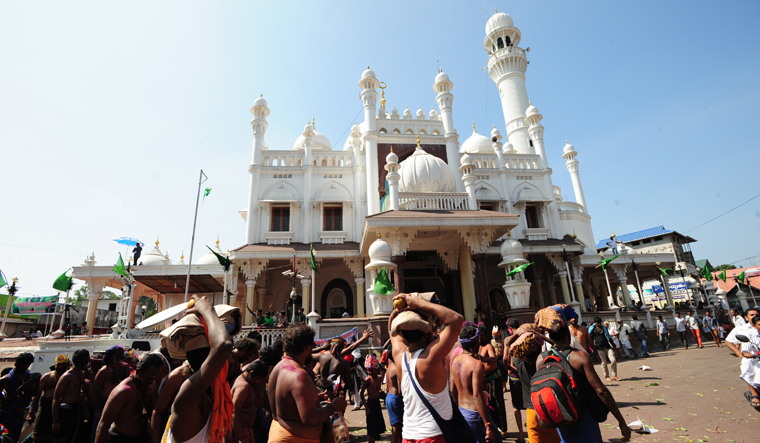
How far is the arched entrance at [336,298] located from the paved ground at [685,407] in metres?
11.6

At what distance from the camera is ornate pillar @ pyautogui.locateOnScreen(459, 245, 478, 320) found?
15.4 metres

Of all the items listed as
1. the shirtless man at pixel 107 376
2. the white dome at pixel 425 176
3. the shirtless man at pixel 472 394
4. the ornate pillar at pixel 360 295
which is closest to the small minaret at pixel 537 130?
the white dome at pixel 425 176

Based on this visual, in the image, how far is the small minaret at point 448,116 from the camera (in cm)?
1908

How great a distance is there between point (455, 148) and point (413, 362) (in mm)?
17446

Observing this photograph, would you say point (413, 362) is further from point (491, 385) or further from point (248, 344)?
point (491, 385)

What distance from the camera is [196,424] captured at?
2332 millimetres

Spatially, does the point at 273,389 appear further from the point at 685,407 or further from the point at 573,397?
the point at 685,407

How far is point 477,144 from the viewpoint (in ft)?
80.8

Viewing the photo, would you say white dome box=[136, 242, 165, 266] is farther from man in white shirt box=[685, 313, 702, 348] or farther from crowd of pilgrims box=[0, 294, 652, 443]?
man in white shirt box=[685, 313, 702, 348]

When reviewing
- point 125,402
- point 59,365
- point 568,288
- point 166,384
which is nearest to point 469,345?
point 166,384

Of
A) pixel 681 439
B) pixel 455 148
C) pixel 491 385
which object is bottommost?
pixel 681 439

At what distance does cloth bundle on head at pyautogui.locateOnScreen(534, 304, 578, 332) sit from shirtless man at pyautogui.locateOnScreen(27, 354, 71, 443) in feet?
19.7

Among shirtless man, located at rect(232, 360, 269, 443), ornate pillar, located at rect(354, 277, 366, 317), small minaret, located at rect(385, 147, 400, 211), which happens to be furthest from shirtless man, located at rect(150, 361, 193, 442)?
ornate pillar, located at rect(354, 277, 366, 317)

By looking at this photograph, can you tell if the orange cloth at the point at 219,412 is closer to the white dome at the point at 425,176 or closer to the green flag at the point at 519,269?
the green flag at the point at 519,269
